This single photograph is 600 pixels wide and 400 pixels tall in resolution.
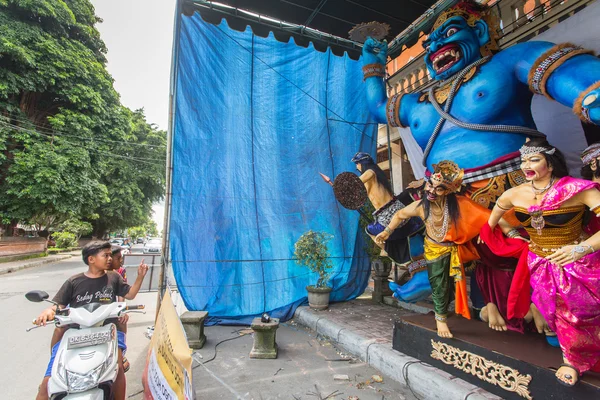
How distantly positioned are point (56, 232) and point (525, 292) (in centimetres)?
2575

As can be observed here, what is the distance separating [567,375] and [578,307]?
44 centimetres

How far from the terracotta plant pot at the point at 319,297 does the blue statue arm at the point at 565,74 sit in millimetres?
3865

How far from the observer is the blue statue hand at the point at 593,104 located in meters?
2.05

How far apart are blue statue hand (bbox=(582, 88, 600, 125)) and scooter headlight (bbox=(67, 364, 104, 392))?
389 centimetres

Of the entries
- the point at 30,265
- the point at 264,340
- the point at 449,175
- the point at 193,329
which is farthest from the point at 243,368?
the point at 30,265

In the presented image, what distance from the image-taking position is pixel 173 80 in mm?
4391

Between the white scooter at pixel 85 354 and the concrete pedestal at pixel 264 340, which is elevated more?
the white scooter at pixel 85 354

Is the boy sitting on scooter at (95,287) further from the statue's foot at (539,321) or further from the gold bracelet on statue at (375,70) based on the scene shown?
the gold bracelet on statue at (375,70)

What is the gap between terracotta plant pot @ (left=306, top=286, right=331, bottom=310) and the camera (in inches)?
199

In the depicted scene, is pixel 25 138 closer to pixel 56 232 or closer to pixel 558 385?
pixel 56 232

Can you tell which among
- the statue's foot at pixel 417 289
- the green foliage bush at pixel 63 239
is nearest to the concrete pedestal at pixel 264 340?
the statue's foot at pixel 417 289

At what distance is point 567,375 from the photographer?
190 centimetres

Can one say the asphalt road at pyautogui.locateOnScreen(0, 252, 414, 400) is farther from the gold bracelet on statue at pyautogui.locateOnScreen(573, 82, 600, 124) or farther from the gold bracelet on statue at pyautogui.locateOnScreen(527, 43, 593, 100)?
the gold bracelet on statue at pyautogui.locateOnScreen(527, 43, 593, 100)

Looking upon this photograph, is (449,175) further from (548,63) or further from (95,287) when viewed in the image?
(95,287)
